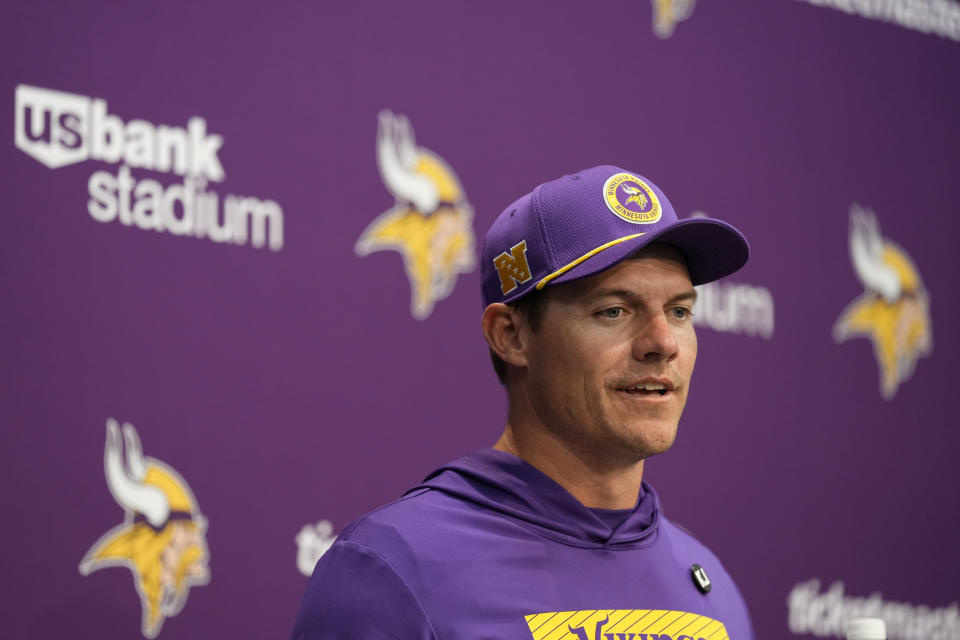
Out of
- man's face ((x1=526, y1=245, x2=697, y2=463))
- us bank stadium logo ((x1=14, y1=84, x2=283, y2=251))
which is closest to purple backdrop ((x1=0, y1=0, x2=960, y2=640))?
us bank stadium logo ((x1=14, y1=84, x2=283, y2=251))

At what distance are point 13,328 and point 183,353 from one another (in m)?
0.25

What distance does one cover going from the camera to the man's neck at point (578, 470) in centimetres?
143

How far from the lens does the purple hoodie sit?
125cm

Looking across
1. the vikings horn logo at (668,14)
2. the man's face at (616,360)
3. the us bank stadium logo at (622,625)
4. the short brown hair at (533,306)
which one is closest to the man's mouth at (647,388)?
the man's face at (616,360)

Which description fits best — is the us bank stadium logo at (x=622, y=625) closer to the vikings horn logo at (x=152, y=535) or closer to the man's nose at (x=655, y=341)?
the man's nose at (x=655, y=341)

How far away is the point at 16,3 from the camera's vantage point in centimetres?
189

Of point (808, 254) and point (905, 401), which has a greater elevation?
point (808, 254)

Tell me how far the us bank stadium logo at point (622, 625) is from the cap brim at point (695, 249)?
1.17ft

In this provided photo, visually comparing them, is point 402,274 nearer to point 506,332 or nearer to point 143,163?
point 143,163

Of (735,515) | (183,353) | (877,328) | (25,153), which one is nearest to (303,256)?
(183,353)

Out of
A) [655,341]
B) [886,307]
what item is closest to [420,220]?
[655,341]

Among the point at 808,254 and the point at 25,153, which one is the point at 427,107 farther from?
the point at 808,254

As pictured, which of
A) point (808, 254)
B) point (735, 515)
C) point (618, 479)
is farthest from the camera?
point (808, 254)

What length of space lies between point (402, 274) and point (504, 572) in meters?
0.95
